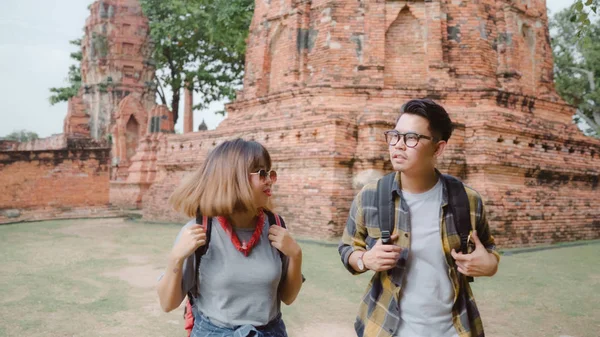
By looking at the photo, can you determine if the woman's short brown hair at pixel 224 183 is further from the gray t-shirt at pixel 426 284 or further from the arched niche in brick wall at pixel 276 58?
the arched niche in brick wall at pixel 276 58

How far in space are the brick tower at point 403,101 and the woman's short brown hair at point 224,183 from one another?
6.51 metres

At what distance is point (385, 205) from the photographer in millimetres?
1867

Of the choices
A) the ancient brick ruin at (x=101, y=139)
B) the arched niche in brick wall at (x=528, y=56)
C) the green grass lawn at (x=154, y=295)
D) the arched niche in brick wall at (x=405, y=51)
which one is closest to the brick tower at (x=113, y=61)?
the ancient brick ruin at (x=101, y=139)

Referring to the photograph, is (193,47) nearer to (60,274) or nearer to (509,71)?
(509,71)

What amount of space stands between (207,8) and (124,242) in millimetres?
11477

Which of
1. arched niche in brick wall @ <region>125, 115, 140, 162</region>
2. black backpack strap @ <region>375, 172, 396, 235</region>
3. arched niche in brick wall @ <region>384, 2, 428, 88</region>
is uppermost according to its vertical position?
arched niche in brick wall @ <region>384, 2, 428, 88</region>

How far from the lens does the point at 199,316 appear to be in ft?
5.85

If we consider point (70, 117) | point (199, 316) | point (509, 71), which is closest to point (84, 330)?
point (199, 316)

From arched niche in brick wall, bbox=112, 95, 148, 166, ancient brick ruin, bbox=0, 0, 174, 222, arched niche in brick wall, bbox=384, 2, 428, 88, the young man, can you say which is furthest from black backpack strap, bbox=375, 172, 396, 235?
arched niche in brick wall, bbox=112, 95, 148, 166

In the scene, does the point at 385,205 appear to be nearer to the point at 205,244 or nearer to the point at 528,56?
the point at 205,244

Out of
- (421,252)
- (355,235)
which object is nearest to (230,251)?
(355,235)

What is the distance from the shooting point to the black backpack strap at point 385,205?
184cm

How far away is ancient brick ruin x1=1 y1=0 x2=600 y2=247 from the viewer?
8633 millimetres

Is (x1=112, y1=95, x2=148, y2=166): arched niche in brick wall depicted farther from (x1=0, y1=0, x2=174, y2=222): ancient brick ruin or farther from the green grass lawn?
the green grass lawn
